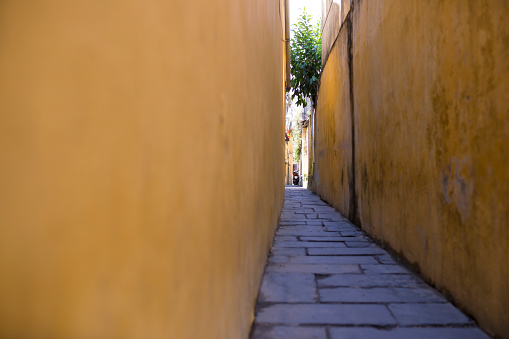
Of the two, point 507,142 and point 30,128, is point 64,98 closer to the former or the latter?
point 30,128

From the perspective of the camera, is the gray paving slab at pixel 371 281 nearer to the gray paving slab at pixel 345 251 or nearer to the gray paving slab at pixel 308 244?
the gray paving slab at pixel 345 251

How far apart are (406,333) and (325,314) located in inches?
20.7

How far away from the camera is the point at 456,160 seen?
2.49 m

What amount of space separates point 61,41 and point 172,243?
481 millimetres

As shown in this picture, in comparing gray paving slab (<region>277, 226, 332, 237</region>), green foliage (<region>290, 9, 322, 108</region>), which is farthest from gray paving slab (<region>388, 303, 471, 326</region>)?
green foliage (<region>290, 9, 322, 108</region>)

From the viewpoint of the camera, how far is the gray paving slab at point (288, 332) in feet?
6.84

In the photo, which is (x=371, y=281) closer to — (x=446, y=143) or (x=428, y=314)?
(x=428, y=314)

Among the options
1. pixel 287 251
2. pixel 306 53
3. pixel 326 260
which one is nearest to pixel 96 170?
pixel 326 260

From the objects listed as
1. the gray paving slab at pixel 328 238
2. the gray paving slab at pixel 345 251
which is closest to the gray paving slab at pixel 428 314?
the gray paving slab at pixel 345 251

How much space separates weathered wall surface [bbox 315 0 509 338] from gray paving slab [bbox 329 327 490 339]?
125 millimetres

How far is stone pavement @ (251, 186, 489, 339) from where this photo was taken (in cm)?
215

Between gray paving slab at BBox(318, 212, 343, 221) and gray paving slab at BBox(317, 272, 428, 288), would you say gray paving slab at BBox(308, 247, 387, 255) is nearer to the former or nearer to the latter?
Answer: gray paving slab at BBox(317, 272, 428, 288)

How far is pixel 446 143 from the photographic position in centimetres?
263

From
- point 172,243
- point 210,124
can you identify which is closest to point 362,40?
point 210,124
